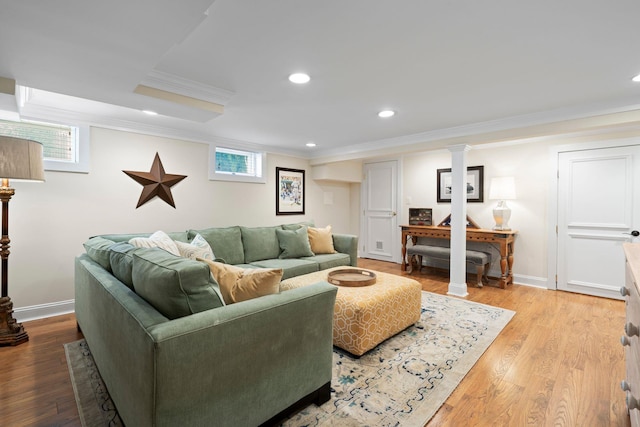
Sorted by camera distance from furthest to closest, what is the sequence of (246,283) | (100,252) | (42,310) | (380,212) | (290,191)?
(380,212), (290,191), (42,310), (100,252), (246,283)

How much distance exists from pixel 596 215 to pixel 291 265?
394cm

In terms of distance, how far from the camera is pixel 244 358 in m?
1.34

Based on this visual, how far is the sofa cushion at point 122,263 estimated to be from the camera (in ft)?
5.46

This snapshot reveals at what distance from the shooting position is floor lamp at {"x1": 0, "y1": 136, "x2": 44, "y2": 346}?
2.30 meters

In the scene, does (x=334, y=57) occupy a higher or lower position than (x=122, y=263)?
higher

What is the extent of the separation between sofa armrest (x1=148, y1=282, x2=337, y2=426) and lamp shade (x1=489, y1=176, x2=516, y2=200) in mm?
3671

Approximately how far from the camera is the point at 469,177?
16.2 feet

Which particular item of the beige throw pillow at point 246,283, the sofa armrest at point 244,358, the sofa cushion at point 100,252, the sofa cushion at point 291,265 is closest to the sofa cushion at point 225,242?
the sofa cushion at point 291,265

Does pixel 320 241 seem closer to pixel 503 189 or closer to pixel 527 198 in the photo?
pixel 503 189

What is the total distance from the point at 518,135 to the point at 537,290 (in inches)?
88.1

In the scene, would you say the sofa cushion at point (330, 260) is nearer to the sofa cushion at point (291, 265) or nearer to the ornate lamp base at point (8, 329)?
the sofa cushion at point (291, 265)

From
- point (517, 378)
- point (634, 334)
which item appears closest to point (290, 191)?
point (517, 378)

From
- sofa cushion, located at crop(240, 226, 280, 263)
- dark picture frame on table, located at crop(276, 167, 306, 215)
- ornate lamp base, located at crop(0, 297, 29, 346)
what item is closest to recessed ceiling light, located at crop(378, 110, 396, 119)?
sofa cushion, located at crop(240, 226, 280, 263)

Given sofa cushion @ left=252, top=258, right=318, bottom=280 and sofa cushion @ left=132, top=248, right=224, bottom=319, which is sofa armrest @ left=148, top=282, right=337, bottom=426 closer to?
sofa cushion @ left=132, top=248, right=224, bottom=319
